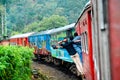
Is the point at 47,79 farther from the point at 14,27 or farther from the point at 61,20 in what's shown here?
the point at 14,27

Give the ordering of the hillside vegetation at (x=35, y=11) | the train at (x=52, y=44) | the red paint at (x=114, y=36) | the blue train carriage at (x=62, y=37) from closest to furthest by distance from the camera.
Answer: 1. the red paint at (x=114, y=36)
2. the blue train carriage at (x=62, y=37)
3. the train at (x=52, y=44)
4. the hillside vegetation at (x=35, y=11)

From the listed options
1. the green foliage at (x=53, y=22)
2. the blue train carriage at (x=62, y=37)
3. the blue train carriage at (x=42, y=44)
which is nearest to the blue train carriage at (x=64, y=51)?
A: the blue train carriage at (x=62, y=37)

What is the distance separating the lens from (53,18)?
53.4 metres

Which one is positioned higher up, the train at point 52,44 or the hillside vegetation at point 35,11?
the hillside vegetation at point 35,11

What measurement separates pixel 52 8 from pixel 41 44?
184 ft

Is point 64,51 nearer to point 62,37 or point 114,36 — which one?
point 62,37

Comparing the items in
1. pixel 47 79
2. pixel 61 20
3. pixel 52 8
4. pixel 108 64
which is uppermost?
pixel 52 8

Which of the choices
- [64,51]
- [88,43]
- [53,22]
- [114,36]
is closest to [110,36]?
[114,36]

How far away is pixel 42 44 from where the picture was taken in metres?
24.9

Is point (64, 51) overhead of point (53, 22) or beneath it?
beneath

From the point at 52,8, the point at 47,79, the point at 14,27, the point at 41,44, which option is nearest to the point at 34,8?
the point at 52,8

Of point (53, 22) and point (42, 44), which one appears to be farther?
point (53, 22)

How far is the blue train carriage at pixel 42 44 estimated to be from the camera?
22.8 m

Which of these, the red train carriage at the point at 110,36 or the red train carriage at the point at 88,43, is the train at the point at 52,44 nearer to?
the red train carriage at the point at 88,43
